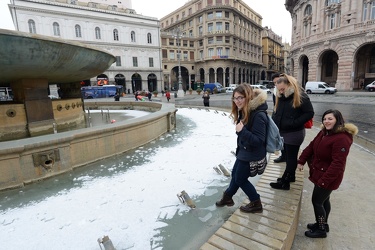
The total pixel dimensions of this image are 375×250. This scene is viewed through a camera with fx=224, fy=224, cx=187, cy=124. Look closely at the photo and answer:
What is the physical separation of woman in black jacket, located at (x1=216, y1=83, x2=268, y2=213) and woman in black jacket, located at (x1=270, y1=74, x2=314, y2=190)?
0.74 metres

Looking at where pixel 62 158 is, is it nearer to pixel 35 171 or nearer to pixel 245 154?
pixel 35 171

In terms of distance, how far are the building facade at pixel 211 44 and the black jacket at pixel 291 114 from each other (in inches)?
1844

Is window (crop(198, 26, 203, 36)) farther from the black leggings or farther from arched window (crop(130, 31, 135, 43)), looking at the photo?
the black leggings

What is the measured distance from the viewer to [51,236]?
2.63 metres

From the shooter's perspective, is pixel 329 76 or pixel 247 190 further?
pixel 329 76

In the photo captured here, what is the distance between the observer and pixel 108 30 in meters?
39.8

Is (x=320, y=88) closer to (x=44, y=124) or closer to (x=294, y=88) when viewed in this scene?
(x=294, y=88)

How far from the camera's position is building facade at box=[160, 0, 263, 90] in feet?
171

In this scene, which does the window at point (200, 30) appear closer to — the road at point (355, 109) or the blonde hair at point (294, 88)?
the road at point (355, 109)

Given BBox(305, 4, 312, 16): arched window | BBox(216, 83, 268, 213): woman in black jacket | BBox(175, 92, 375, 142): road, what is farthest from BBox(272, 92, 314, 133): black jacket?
BBox(305, 4, 312, 16): arched window

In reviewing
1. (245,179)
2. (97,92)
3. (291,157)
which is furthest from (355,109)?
(97,92)

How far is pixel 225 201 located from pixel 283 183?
858 mm

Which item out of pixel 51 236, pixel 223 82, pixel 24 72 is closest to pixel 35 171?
pixel 51 236

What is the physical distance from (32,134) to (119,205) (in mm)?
4130
